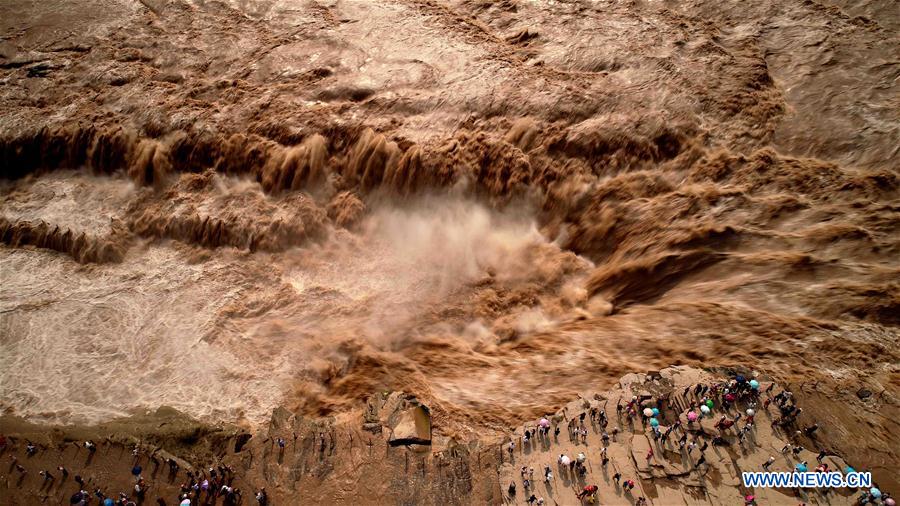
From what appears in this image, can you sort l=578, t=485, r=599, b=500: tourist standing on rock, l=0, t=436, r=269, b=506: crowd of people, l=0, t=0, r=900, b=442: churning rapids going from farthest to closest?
l=0, t=0, r=900, b=442: churning rapids, l=0, t=436, r=269, b=506: crowd of people, l=578, t=485, r=599, b=500: tourist standing on rock

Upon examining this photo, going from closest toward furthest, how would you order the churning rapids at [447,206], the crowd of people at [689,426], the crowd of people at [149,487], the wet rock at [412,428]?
the crowd of people at [689,426] → the crowd of people at [149,487] → the wet rock at [412,428] → the churning rapids at [447,206]

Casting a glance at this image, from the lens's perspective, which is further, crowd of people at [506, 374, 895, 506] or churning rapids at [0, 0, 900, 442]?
churning rapids at [0, 0, 900, 442]

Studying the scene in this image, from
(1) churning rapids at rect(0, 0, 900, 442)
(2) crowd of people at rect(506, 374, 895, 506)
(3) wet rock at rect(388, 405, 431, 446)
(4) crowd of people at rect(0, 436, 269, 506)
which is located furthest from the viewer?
(1) churning rapids at rect(0, 0, 900, 442)

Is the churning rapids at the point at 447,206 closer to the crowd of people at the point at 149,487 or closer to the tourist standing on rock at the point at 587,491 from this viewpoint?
the crowd of people at the point at 149,487

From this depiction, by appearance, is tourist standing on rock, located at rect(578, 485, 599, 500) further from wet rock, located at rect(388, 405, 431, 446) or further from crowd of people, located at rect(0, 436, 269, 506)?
crowd of people, located at rect(0, 436, 269, 506)

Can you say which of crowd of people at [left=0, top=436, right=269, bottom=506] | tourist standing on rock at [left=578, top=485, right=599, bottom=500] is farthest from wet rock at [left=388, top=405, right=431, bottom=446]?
tourist standing on rock at [left=578, top=485, right=599, bottom=500]

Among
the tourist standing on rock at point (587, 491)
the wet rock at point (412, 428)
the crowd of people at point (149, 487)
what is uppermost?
the tourist standing on rock at point (587, 491)

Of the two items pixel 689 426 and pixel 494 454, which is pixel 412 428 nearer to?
pixel 494 454

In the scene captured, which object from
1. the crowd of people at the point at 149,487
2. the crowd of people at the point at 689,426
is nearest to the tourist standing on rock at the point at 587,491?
the crowd of people at the point at 689,426

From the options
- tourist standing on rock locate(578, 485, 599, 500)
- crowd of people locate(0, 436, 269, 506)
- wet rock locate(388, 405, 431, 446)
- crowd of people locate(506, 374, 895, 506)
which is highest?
crowd of people locate(506, 374, 895, 506)

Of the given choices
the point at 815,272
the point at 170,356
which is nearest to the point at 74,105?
the point at 170,356
